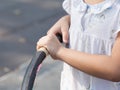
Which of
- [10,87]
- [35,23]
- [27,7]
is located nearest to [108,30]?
[10,87]

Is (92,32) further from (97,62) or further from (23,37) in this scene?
(23,37)

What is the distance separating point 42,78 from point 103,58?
255 cm

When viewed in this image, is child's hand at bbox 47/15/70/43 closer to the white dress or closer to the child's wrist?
the white dress

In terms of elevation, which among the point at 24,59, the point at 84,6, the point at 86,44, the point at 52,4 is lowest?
the point at 52,4

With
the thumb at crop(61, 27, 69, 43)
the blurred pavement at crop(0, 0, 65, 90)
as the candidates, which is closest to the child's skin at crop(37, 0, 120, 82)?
the thumb at crop(61, 27, 69, 43)

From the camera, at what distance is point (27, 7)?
21.2ft

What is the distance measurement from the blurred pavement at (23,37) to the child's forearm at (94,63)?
229cm

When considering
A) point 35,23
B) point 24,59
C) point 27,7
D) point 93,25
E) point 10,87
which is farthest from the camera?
point 27,7

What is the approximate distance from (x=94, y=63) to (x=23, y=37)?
388 centimetres

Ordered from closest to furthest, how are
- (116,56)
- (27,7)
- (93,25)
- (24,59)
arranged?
(116,56)
(93,25)
(24,59)
(27,7)

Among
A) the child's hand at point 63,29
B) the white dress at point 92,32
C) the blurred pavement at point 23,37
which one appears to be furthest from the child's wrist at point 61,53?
the blurred pavement at point 23,37

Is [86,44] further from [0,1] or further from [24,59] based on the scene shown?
[0,1]

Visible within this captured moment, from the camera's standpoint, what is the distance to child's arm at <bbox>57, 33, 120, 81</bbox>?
1405 millimetres

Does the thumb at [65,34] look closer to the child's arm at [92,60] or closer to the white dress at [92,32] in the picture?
the white dress at [92,32]
